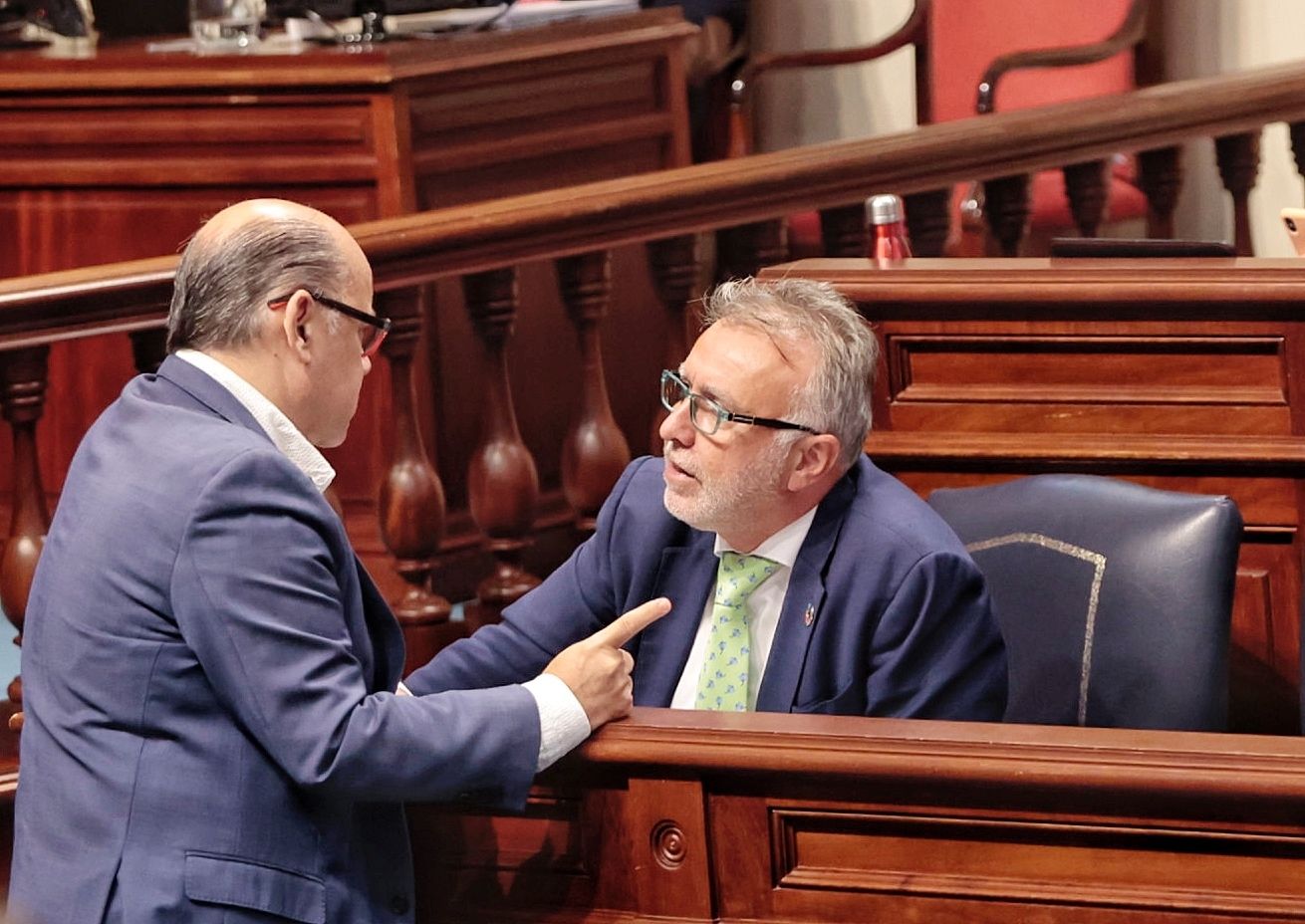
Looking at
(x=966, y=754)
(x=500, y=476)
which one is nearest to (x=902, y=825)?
(x=966, y=754)

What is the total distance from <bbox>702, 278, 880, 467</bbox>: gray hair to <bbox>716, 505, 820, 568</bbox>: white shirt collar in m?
0.08

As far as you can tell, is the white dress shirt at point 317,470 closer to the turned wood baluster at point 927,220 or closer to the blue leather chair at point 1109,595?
the blue leather chair at point 1109,595

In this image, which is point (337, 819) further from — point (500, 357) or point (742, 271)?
point (742, 271)

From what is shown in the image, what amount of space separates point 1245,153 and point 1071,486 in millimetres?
1670

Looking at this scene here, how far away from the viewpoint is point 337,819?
195 cm

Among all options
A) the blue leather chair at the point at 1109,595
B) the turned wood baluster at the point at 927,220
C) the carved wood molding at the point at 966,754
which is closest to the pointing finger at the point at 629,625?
the carved wood molding at the point at 966,754

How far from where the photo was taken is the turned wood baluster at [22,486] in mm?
2740

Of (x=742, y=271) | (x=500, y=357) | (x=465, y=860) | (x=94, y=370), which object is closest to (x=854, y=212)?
(x=742, y=271)

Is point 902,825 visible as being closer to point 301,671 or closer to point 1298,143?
point 301,671

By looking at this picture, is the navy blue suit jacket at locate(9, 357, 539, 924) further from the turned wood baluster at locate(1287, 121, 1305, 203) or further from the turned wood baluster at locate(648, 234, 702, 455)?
the turned wood baluster at locate(1287, 121, 1305, 203)

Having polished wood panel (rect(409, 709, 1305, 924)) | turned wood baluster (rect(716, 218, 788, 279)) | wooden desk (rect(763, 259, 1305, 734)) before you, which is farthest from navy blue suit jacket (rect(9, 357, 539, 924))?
turned wood baluster (rect(716, 218, 788, 279))

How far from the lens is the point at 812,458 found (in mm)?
2402

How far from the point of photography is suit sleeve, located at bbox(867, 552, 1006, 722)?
230 centimetres

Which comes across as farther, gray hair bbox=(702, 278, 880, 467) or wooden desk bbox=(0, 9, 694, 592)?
wooden desk bbox=(0, 9, 694, 592)
